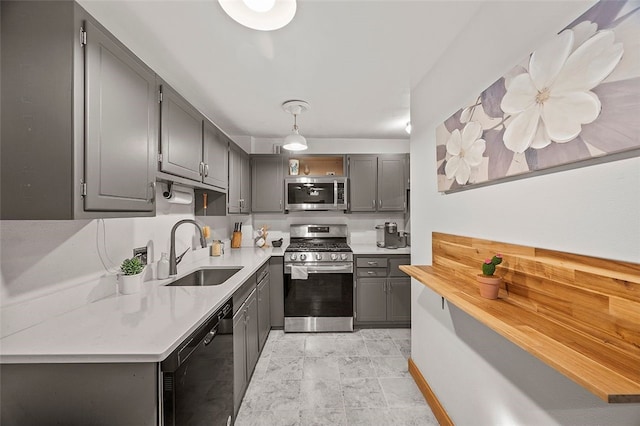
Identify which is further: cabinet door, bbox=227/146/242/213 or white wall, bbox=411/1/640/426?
cabinet door, bbox=227/146/242/213

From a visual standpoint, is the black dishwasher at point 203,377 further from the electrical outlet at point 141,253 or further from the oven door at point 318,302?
the oven door at point 318,302

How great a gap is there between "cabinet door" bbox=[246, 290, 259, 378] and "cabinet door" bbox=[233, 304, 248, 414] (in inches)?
3.8

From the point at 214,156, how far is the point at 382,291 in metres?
2.36

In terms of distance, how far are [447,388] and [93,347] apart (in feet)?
6.15

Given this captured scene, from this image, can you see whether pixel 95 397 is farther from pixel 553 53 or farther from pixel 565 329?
pixel 553 53

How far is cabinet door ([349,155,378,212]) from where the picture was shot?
3.58 meters

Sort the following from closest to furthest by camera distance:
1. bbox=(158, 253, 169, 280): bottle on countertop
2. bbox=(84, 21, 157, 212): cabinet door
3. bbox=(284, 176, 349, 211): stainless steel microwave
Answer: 1. bbox=(84, 21, 157, 212): cabinet door
2. bbox=(158, 253, 169, 280): bottle on countertop
3. bbox=(284, 176, 349, 211): stainless steel microwave

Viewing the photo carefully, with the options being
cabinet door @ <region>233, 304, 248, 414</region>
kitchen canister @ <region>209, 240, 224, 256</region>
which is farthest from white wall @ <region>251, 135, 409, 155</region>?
cabinet door @ <region>233, 304, 248, 414</region>

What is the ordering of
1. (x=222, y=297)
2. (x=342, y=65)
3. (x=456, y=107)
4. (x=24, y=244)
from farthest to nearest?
1. (x=342, y=65)
2. (x=456, y=107)
3. (x=222, y=297)
4. (x=24, y=244)

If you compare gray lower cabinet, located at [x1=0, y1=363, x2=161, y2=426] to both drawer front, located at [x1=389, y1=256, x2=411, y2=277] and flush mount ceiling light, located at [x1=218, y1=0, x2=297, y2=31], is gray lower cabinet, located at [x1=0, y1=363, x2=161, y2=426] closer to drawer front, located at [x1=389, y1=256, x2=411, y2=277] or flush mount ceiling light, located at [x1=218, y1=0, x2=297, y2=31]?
flush mount ceiling light, located at [x1=218, y1=0, x2=297, y2=31]

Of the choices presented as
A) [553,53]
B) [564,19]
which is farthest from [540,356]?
[564,19]

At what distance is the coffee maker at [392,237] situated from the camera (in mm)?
3662

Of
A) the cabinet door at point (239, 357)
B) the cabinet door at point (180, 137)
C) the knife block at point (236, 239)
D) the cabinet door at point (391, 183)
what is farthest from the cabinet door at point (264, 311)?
the cabinet door at point (391, 183)

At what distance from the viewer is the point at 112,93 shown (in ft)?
3.81
